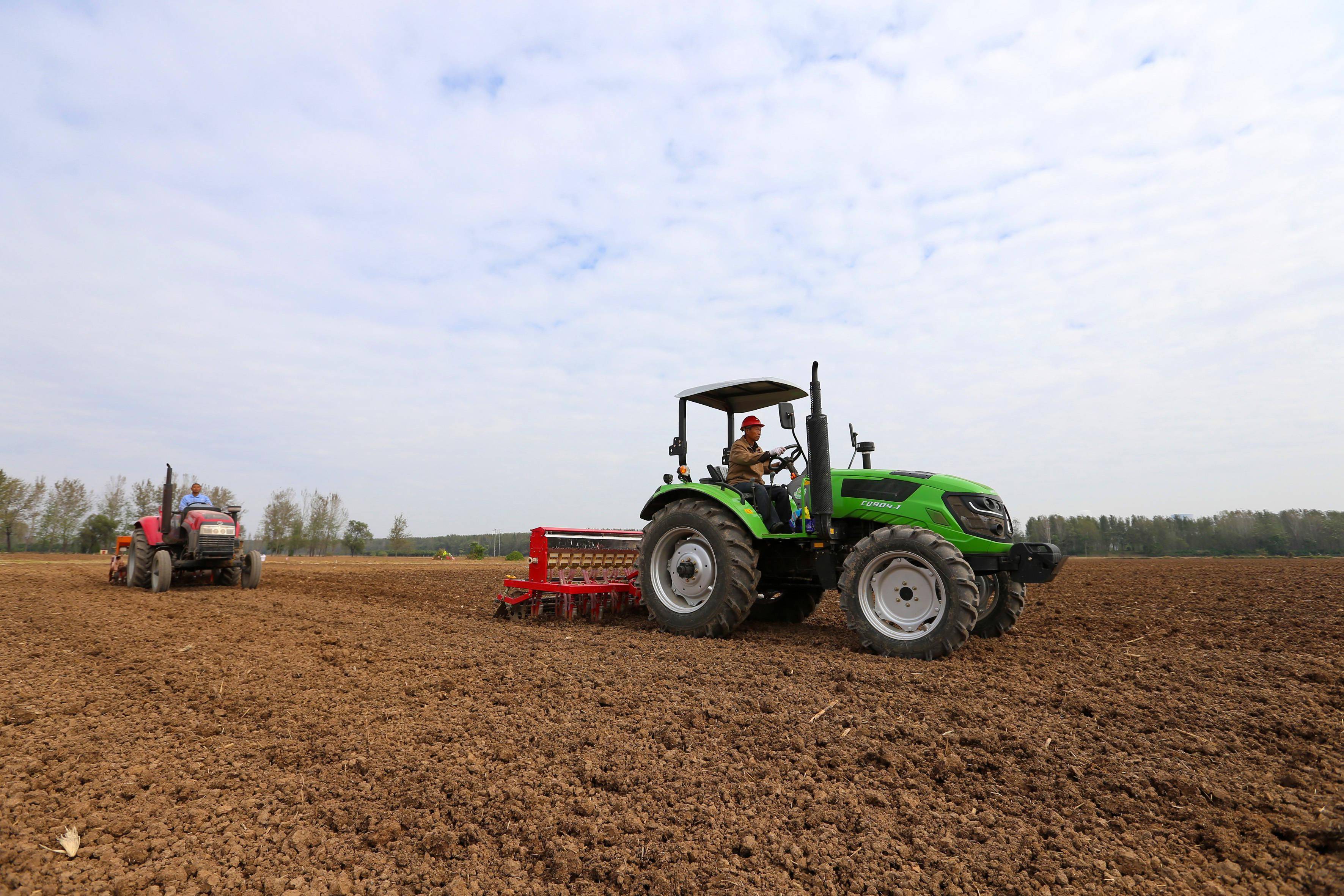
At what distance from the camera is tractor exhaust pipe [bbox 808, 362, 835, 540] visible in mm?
5452

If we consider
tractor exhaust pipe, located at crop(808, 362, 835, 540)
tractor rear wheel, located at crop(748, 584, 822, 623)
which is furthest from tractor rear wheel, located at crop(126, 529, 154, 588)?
tractor exhaust pipe, located at crop(808, 362, 835, 540)

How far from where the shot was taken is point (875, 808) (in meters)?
2.57

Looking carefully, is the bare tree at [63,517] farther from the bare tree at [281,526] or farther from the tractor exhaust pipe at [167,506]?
the tractor exhaust pipe at [167,506]

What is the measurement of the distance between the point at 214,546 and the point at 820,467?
9.87 meters

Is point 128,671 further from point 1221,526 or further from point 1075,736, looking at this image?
point 1221,526

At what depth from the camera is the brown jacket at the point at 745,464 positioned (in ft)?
20.9

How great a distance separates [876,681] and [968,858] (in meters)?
1.81

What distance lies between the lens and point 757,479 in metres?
6.35

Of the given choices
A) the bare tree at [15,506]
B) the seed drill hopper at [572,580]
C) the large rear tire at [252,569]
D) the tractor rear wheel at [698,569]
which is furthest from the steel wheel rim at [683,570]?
the bare tree at [15,506]

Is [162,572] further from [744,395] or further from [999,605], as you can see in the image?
[999,605]

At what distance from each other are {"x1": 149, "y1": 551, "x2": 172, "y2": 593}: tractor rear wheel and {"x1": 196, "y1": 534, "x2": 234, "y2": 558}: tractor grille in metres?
0.41

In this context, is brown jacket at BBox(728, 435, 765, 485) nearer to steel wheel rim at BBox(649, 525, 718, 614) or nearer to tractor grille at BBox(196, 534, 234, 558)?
steel wheel rim at BBox(649, 525, 718, 614)

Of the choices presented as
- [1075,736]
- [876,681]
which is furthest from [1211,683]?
[876,681]

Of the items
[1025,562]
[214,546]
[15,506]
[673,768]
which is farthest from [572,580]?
[15,506]
